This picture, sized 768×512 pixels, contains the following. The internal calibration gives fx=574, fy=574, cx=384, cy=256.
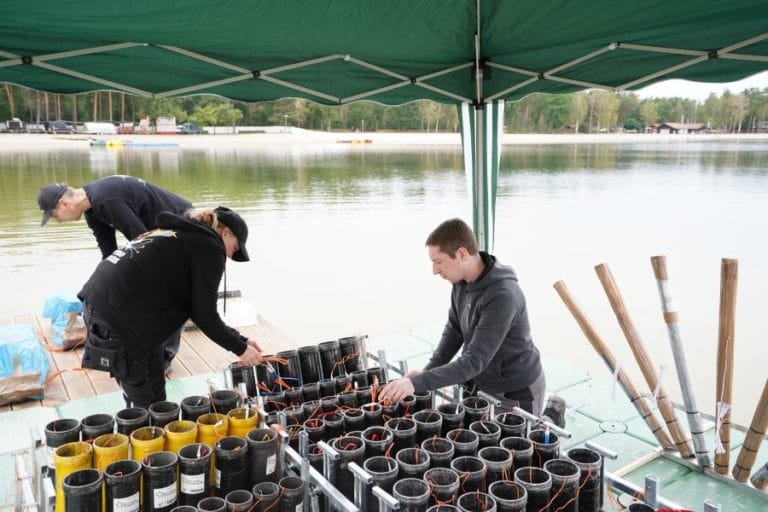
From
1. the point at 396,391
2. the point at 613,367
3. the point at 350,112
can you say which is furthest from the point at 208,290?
the point at 350,112

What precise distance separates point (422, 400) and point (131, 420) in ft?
3.49

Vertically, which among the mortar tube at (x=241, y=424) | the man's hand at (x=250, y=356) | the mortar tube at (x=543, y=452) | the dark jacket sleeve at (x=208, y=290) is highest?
the dark jacket sleeve at (x=208, y=290)

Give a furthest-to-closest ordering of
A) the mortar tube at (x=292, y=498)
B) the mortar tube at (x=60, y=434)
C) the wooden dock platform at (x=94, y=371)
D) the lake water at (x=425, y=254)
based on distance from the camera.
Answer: the lake water at (x=425, y=254), the wooden dock platform at (x=94, y=371), the mortar tube at (x=60, y=434), the mortar tube at (x=292, y=498)

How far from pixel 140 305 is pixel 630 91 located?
3.08 metres

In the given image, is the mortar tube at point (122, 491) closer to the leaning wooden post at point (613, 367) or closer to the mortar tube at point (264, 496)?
the mortar tube at point (264, 496)

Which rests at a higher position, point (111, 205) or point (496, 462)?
point (111, 205)

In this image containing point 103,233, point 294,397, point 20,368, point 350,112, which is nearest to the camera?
point 294,397

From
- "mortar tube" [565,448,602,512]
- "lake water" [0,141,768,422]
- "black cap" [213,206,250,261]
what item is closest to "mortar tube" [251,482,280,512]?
"mortar tube" [565,448,602,512]

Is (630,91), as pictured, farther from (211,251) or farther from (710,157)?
(710,157)

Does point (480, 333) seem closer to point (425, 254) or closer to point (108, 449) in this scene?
point (108, 449)

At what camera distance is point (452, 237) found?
7.81ft

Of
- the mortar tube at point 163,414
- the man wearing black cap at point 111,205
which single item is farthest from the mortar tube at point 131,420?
the man wearing black cap at point 111,205

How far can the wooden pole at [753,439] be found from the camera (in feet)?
8.76

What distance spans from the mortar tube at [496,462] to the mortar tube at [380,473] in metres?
0.28
